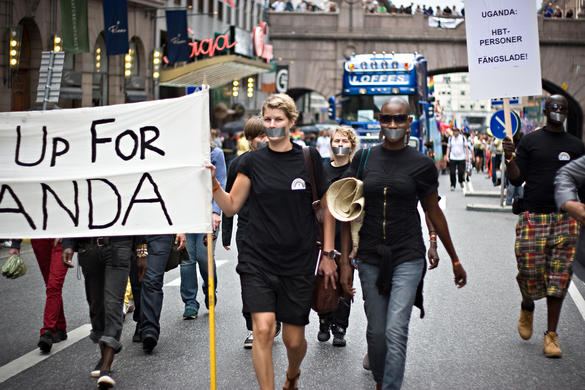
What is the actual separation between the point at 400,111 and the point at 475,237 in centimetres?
1058

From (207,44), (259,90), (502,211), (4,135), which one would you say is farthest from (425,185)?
(259,90)

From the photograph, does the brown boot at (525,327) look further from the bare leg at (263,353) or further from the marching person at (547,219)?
the bare leg at (263,353)

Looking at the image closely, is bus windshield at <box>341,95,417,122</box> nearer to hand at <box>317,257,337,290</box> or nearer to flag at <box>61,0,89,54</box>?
flag at <box>61,0,89,54</box>

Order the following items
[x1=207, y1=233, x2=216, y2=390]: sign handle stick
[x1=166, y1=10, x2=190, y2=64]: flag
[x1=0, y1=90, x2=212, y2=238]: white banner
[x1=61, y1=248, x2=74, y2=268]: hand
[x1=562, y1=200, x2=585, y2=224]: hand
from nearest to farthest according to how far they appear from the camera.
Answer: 1. [x1=562, y1=200, x2=585, y2=224]: hand
2. [x1=207, y1=233, x2=216, y2=390]: sign handle stick
3. [x1=0, y1=90, x2=212, y2=238]: white banner
4. [x1=61, y1=248, x2=74, y2=268]: hand
5. [x1=166, y1=10, x2=190, y2=64]: flag

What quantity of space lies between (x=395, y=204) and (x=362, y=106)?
23248 mm

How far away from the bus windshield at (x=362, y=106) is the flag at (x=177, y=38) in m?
7.46

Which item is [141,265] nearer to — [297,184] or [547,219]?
[297,184]

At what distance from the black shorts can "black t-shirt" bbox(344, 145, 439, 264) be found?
0.43 m

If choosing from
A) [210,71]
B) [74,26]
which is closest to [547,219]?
[74,26]

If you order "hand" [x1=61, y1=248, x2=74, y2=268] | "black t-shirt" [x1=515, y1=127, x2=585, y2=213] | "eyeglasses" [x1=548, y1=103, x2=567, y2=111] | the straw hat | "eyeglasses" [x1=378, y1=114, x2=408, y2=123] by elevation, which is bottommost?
"hand" [x1=61, y1=248, x2=74, y2=268]

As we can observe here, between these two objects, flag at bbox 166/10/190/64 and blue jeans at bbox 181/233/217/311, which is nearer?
blue jeans at bbox 181/233/217/311

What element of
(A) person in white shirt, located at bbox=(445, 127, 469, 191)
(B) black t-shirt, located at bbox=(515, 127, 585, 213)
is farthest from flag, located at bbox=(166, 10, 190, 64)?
(B) black t-shirt, located at bbox=(515, 127, 585, 213)

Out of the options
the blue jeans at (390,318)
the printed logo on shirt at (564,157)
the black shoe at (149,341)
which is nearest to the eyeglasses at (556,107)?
the printed logo on shirt at (564,157)

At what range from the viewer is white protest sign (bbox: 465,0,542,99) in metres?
8.41
